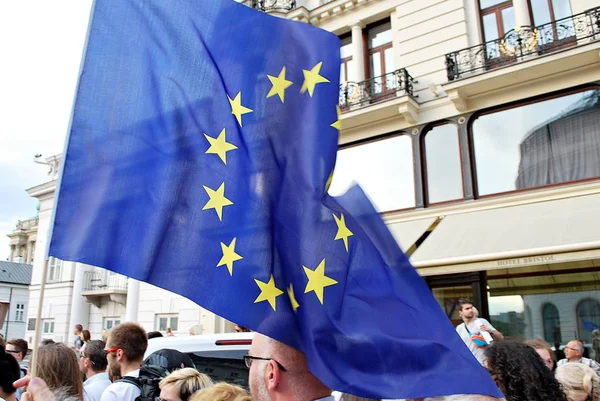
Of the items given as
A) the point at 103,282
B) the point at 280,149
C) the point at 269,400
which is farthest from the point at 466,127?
the point at 103,282

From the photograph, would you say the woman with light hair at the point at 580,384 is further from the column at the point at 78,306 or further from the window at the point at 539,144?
the column at the point at 78,306

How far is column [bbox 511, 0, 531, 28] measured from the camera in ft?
38.7

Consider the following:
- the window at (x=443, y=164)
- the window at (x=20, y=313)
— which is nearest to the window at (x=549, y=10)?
the window at (x=443, y=164)

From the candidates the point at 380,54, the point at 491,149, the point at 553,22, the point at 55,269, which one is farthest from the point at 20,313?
the point at 553,22

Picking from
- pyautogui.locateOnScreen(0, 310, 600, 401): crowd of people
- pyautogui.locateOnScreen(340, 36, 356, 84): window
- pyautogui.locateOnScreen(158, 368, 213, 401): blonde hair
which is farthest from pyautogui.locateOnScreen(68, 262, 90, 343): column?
pyautogui.locateOnScreen(158, 368, 213, 401): blonde hair

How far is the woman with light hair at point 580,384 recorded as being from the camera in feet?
11.5

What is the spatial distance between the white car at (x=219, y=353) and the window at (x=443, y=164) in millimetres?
8090

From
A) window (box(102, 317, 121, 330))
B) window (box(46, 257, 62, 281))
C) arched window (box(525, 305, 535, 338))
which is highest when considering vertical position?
window (box(46, 257, 62, 281))

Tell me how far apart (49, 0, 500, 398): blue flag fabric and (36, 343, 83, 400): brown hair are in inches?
59.8

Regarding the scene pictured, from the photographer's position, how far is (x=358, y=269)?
8.45 ft

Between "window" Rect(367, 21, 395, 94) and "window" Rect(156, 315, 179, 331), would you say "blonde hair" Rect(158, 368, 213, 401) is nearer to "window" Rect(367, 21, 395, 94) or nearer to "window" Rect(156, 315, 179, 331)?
"window" Rect(367, 21, 395, 94)

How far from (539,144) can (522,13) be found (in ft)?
9.81

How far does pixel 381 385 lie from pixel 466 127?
36.1ft

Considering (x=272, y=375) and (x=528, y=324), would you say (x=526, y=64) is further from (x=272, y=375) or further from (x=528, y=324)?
(x=272, y=375)
